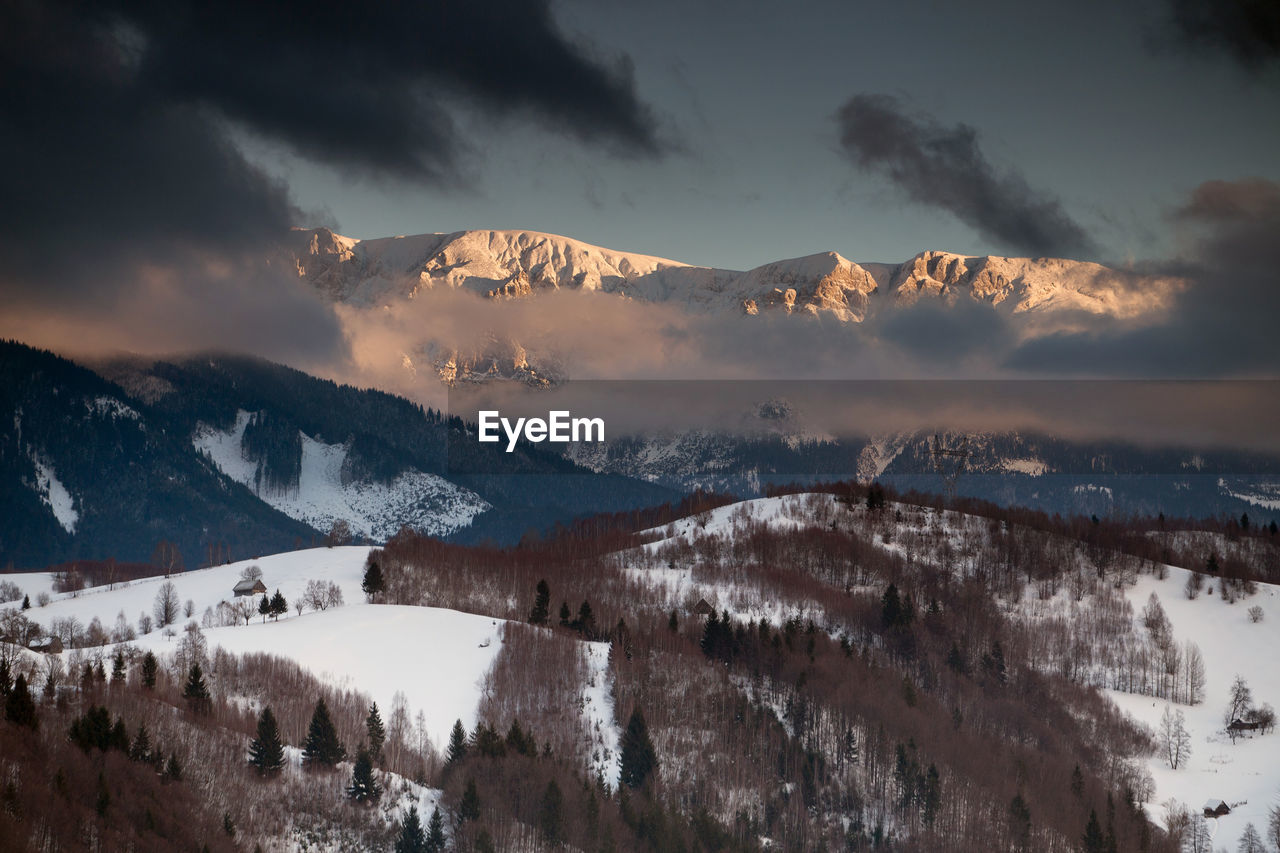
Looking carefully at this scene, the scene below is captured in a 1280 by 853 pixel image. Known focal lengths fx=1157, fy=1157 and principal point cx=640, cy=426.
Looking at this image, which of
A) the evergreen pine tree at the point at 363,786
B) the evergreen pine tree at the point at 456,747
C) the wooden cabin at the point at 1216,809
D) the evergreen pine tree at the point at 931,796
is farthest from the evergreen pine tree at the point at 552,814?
the wooden cabin at the point at 1216,809

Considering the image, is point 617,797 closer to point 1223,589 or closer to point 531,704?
point 531,704

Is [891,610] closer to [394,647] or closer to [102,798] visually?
[394,647]

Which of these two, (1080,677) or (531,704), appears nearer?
(531,704)

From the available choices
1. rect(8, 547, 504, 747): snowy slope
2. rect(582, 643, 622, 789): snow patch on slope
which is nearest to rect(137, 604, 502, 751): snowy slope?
rect(8, 547, 504, 747): snowy slope

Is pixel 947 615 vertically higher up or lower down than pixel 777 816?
higher up

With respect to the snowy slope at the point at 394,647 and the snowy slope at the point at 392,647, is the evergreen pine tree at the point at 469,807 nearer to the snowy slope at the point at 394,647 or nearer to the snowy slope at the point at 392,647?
the snowy slope at the point at 394,647

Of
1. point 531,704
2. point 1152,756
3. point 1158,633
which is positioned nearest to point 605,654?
point 531,704
